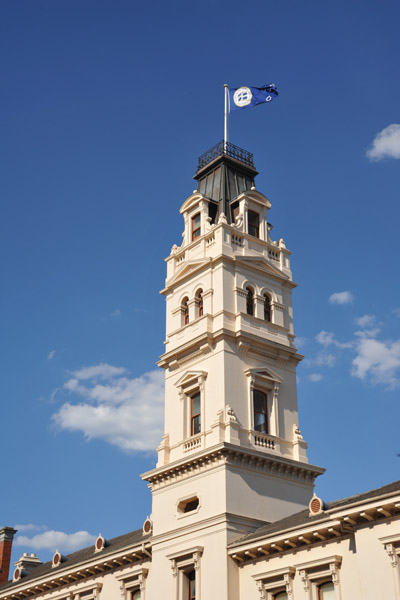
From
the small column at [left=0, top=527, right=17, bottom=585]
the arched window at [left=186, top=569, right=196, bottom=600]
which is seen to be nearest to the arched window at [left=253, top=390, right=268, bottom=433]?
the arched window at [left=186, top=569, right=196, bottom=600]

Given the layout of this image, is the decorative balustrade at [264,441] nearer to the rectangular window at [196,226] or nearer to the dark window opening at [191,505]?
the dark window opening at [191,505]

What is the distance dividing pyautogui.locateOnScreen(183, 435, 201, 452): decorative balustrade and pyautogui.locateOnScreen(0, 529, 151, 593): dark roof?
17.1 feet

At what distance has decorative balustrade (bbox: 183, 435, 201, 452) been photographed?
1634 inches

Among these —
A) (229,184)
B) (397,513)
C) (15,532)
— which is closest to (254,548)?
(397,513)

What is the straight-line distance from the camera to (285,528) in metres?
35.1

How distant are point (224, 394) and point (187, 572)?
843cm

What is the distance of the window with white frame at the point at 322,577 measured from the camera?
107 feet

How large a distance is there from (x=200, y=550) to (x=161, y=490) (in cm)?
481

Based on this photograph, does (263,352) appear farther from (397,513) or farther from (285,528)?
(397,513)

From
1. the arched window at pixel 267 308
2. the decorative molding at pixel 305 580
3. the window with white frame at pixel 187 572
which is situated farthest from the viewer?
the arched window at pixel 267 308

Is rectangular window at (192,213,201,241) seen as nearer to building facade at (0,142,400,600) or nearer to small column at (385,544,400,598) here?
building facade at (0,142,400,600)

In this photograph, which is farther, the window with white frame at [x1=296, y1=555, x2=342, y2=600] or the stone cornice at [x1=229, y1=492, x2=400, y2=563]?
the window with white frame at [x1=296, y1=555, x2=342, y2=600]

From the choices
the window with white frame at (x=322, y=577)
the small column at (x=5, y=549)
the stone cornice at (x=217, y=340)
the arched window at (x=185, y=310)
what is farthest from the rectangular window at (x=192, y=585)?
the small column at (x=5, y=549)

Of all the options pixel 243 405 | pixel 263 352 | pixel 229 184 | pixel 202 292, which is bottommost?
pixel 243 405
